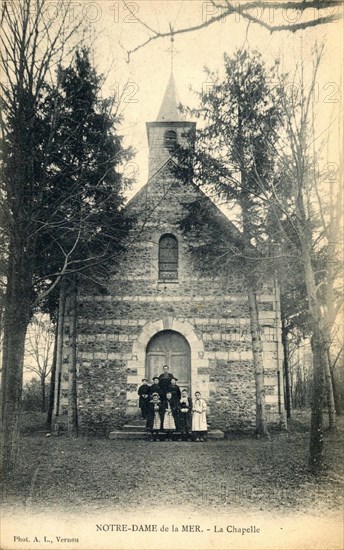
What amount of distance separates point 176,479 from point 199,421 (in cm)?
367

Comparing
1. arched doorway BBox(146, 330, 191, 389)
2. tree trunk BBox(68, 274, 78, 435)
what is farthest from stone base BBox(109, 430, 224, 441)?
arched doorway BBox(146, 330, 191, 389)

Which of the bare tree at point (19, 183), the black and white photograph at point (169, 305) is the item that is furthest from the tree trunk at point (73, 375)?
the bare tree at point (19, 183)

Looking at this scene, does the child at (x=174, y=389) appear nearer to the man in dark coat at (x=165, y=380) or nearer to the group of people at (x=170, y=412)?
the group of people at (x=170, y=412)

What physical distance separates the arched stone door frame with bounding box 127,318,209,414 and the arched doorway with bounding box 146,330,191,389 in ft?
0.85

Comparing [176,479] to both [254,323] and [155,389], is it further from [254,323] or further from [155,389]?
[254,323]

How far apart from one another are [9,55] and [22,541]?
728cm

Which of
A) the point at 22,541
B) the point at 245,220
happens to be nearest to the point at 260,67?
the point at 245,220

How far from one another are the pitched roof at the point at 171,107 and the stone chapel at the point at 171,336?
139 inches

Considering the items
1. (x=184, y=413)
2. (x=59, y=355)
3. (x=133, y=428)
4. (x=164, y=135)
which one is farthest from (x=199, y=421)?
(x=164, y=135)

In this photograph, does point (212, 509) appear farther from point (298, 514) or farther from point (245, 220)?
point (245, 220)

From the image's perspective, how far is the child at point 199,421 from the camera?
35.2ft

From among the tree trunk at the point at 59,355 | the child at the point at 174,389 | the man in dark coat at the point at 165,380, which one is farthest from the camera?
the tree trunk at the point at 59,355

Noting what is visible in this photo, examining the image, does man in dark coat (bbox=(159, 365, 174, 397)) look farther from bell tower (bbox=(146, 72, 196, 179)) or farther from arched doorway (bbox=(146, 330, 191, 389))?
bell tower (bbox=(146, 72, 196, 179))

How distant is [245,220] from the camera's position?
11906 mm
